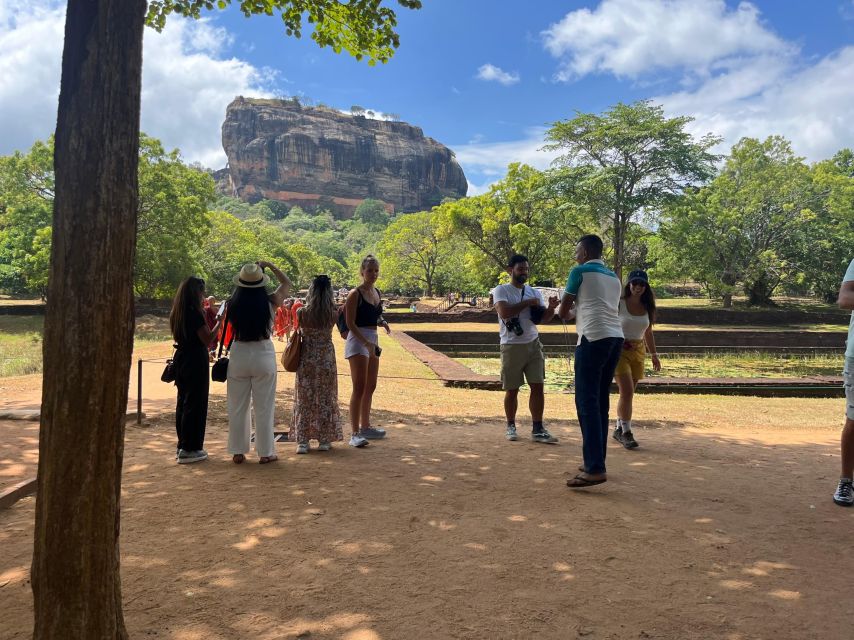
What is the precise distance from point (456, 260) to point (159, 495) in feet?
110

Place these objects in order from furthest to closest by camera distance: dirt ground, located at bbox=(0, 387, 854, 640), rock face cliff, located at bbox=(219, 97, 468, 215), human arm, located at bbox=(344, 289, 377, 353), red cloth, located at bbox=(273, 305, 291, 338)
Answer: rock face cliff, located at bbox=(219, 97, 468, 215), red cloth, located at bbox=(273, 305, 291, 338), human arm, located at bbox=(344, 289, 377, 353), dirt ground, located at bbox=(0, 387, 854, 640)

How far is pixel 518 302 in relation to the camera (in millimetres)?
4477

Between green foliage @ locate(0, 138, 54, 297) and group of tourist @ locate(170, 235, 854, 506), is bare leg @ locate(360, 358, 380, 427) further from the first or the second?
green foliage @ locate(0, 138, 54, 297)

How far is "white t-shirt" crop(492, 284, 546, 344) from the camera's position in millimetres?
4480

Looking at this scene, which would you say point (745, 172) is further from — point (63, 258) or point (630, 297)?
point (63, 258)

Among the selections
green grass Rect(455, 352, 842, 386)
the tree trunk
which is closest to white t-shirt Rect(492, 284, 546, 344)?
the tree trunk

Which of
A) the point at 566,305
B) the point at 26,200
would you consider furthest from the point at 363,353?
the point at 26,200

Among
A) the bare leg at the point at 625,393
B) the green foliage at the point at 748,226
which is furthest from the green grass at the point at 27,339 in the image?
the green foliage at the point at 748,226

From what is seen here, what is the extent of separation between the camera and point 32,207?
20.1 metres

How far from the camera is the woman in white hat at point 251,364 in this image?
3771 mm

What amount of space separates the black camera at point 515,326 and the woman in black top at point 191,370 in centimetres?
225

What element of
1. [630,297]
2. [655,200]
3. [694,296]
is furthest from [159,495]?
[694,296]

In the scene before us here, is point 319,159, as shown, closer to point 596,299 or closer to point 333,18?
point 333,18

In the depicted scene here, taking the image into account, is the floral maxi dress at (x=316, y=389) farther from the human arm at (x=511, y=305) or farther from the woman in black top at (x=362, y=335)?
the human arm at (x=511, y=305)
